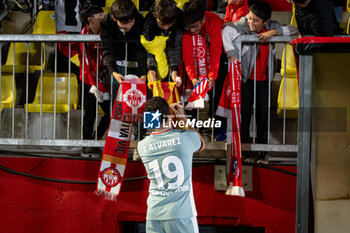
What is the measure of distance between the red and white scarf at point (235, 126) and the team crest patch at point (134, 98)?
2.72 feet

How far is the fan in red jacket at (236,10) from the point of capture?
16.0 feet

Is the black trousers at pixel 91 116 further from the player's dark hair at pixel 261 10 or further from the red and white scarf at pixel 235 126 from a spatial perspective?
the player's dark hair at pixel 261 10

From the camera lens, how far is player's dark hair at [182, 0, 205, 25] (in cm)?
428

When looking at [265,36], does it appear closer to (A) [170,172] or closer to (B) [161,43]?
(B) [161,43]

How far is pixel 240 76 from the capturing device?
4.32m

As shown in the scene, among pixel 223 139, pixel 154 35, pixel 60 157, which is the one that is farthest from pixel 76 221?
pixel 154 35

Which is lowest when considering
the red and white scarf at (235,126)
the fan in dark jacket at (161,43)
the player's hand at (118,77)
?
the red and white scarf at (235,126)

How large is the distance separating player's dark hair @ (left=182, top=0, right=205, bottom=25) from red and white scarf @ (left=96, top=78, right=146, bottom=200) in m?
0.87

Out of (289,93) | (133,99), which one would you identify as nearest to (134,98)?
(133,99)

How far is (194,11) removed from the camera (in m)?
4.30

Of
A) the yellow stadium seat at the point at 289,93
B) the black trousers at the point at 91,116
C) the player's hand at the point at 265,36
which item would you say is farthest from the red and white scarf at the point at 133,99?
the yellow stadium seat at the point at 289,93

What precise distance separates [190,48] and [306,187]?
216 cm

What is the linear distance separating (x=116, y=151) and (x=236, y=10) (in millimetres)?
2050

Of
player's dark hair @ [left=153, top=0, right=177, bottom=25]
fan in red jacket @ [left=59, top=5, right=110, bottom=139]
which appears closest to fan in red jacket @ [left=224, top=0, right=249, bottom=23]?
player's dark hair @ [left=153, top=0, right=177, bottom=25]
